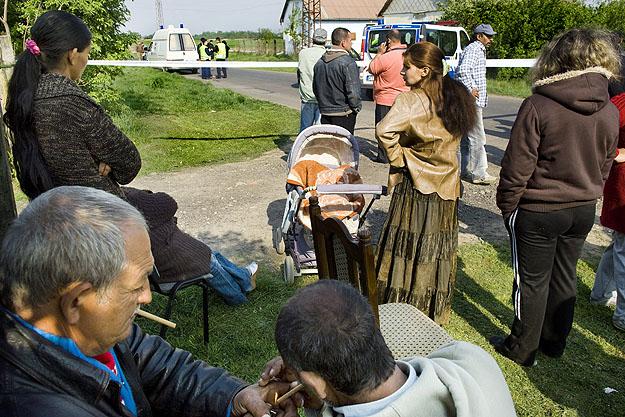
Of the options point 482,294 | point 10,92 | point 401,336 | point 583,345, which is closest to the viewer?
point 401,336

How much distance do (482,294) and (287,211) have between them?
181cm

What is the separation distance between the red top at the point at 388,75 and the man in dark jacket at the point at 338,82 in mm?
541

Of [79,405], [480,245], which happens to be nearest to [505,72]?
[480,245]

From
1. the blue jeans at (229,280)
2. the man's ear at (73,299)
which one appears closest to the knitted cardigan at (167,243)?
the blue jeans at (229,280)

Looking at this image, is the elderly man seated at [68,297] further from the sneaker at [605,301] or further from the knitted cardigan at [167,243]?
the sneaker at [605,301]

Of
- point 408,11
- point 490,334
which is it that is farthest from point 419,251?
point 408,11

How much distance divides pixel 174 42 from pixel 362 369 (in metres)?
27.6

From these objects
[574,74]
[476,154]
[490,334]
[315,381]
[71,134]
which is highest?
[574,74]

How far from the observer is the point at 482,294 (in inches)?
172

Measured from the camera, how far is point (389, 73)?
24.8 ft

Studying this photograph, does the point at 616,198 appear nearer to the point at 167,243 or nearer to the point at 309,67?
the point at 167,243

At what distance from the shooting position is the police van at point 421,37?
49.6 ft

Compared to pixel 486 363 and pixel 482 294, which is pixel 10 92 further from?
pixel 482 294

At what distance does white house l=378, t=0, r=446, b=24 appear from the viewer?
3631cm
